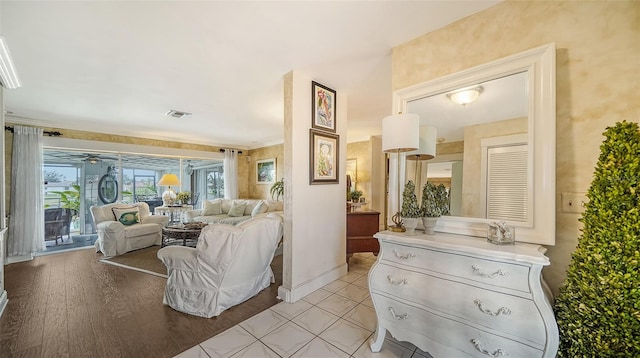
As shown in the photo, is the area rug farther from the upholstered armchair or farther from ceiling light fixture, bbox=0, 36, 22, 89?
ceiling light fixture, bbox=0, 36, 22, 89

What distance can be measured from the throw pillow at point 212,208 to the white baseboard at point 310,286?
4105 millimetres

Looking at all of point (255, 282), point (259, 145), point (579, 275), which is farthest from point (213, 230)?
point (259, 145)

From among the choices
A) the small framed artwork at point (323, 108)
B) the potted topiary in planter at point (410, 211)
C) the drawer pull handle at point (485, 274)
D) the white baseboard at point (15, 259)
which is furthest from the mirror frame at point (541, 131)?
the white baseboard at point (15, 259)

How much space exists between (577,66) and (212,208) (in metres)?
6.46

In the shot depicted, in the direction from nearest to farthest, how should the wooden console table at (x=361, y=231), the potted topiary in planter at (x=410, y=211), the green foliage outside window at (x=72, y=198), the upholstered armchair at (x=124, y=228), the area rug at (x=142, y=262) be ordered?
1. the potted topiary in planter at (x=410, y=211)
2. the area rug at (x=142, y=262)
3. the wooden console table at (x=361, y=231)
4. the upholstered armchair at (x=124, y=228)
5. the green foliage outside window at (x=72, y=198)

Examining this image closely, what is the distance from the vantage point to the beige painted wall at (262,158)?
655 cm

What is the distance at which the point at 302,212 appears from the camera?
2.58 metres

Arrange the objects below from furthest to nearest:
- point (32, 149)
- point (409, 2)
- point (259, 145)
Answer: point (259, 145), point (32, 149), point (409, 2)

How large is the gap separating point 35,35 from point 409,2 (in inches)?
116

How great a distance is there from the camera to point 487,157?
5.14 feet

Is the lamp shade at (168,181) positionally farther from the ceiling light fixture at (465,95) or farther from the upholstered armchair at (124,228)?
the ceiling light fixture at (465,95)

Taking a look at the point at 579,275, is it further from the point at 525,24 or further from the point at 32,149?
the point at 32,149

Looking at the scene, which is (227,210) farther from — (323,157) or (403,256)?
(403,256)

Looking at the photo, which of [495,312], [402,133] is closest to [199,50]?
[402,133]
